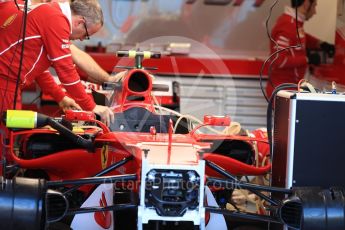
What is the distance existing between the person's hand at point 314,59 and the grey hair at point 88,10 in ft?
9.92

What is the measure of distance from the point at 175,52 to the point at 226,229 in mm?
3595

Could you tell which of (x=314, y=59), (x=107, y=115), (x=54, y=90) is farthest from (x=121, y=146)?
(x=314, y=59)

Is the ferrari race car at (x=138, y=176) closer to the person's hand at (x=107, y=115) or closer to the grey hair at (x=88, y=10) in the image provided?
the person's hand at (x=107, y=115)

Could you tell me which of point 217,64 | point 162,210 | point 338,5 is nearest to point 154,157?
point 162,210

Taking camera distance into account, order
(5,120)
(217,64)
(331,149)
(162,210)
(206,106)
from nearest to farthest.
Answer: (162,210)
(5,120)
(331,149)
(206,106)
(217,64)

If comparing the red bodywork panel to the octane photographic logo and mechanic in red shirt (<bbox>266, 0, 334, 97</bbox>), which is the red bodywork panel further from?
the octane photographic logo

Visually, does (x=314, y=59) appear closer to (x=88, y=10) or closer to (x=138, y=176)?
(x=88, y=10)

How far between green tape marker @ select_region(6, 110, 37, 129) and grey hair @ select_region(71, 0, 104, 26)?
45.8 inches

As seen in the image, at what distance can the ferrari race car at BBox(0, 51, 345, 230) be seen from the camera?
2.48m

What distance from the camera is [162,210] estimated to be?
2.46m

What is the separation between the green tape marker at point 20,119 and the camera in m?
2.71

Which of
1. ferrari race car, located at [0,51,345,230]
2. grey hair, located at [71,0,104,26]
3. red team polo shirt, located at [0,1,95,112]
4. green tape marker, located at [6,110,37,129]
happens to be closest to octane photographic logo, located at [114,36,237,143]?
ferrari race car, located at [0,51,345,230]

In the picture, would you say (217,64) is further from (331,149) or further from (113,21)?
(331,149)

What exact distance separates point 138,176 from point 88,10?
4.78 ft
